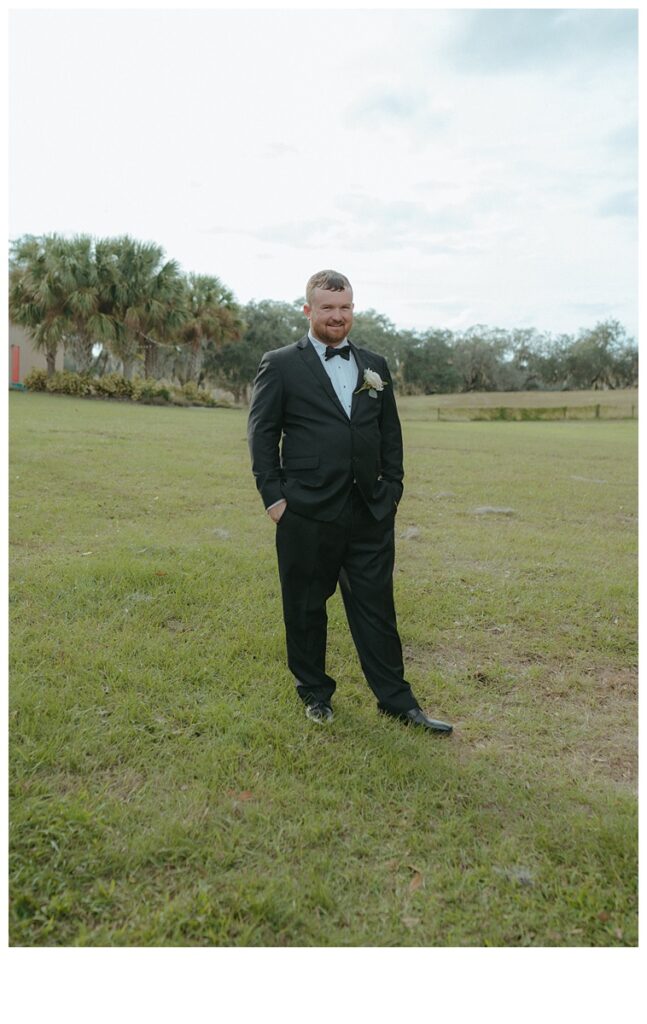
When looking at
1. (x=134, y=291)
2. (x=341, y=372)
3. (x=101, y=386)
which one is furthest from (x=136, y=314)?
(x=341, y=372)

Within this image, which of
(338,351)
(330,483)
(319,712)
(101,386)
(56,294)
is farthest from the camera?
Result: (56,294)

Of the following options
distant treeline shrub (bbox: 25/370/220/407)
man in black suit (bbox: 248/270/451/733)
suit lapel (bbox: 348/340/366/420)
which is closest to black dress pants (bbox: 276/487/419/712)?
man in black suit (bbox: 248/270/451/733)

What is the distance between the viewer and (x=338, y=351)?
392 centimetres

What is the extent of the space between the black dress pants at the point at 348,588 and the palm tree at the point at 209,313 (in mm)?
31904

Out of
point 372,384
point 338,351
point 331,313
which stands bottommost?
point 372,384

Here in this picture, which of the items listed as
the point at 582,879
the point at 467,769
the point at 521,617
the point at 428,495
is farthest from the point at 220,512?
the point at 582,879

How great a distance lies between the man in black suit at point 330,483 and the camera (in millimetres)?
3824

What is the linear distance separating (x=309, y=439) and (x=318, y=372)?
0.33 metres

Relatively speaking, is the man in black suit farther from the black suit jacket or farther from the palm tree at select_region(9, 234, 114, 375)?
the palm tree at select_region(9, 234, 114, 375)

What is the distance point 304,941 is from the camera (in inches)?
103

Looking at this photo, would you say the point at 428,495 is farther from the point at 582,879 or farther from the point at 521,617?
the point at 582,879

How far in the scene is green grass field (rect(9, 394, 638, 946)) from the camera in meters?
2.72

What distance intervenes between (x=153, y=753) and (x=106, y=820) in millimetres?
585

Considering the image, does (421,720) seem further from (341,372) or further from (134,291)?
(134,291)
